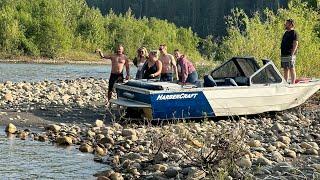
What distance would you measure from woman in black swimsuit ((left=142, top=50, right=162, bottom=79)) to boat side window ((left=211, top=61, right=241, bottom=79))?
1.74 meters

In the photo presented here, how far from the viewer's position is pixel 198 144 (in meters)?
11.7

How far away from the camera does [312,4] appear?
1390 inches

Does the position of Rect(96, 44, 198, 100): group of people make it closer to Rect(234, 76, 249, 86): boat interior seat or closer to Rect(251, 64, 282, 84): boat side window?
Rect(234, 76, 249, 86): boat interior seat

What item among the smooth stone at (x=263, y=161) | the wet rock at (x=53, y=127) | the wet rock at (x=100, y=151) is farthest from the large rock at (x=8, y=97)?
the smooth stone at (x=263, y=161)

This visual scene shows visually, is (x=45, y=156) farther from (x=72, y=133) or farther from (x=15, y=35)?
(x=15, y=35)

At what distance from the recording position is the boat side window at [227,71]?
652 inches

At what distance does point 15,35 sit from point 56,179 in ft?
267

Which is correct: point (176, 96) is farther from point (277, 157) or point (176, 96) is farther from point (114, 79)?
point (277, 157)

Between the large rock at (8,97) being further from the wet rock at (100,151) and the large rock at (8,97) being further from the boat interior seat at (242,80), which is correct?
→ the wet rock at (100,151)

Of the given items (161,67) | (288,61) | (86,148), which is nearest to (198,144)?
(86,148)

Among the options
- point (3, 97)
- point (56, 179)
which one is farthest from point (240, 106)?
point (3, 97)

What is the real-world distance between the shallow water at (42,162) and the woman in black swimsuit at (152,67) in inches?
168

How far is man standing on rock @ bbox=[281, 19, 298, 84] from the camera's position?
16141 millimetres

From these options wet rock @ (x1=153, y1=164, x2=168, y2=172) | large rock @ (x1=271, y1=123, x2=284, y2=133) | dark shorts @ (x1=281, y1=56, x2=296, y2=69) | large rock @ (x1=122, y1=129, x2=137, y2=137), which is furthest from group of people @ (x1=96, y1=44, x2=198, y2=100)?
wet rock @ (x1=153, y1=164, x2=168, y2=172)
